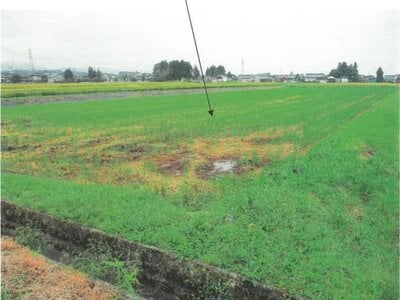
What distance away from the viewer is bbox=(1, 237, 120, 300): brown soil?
12.5 ft

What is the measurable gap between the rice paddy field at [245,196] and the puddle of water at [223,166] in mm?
78

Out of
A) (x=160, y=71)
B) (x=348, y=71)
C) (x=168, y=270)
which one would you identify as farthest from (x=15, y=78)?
(x=348, y=71)

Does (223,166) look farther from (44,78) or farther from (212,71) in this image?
(212,71)

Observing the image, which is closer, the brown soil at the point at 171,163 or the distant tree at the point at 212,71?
the brown soil at the point at 171,163

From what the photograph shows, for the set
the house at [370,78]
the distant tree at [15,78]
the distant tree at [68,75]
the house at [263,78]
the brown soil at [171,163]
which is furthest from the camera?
the house at [263,78]

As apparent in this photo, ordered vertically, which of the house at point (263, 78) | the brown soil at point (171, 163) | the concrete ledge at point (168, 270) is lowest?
the house at point (263, 78)

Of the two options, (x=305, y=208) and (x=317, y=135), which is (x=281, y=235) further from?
(x=317, y=135)

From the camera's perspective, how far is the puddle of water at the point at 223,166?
28.4ft

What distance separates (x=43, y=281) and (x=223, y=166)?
218 inches

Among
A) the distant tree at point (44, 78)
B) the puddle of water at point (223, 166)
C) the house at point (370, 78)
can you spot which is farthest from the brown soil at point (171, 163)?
the house at point (370, 78)

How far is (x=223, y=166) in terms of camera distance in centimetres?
908

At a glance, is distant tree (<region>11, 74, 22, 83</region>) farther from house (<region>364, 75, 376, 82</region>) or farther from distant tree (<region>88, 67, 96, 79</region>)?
house (<region>364, 75, 376, 82</region>)

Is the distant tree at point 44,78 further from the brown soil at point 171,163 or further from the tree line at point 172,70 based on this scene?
the brown soil at point 171,163

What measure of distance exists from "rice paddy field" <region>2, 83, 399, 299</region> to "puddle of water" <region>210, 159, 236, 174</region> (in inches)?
3.1
